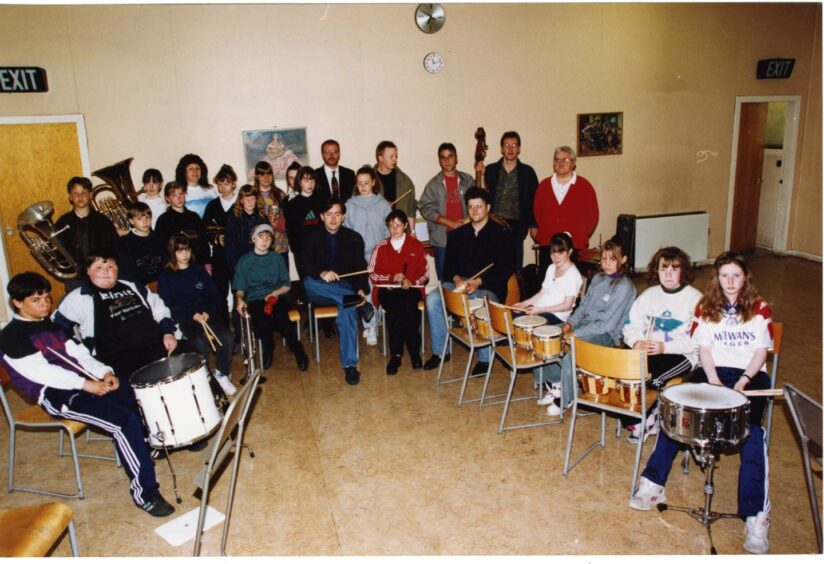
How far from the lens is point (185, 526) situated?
10.3 feet

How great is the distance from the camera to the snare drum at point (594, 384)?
10.8 ft

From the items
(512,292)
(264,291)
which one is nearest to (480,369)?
(512,292)

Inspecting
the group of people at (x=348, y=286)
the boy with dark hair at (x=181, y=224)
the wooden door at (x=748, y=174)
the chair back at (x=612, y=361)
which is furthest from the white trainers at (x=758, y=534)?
the wooden door at (x=748, y=174)

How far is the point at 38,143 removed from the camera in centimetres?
588

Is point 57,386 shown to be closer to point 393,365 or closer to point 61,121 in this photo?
point 393,365

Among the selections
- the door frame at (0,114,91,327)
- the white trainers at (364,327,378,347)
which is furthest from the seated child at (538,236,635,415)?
the door frame at (0,114,91,327)

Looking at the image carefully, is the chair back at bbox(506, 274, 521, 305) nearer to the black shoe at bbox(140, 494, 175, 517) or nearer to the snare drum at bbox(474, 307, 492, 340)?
the snare drum at bbox(474, 307, 492, 340)

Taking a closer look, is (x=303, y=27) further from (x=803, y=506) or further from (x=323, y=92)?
(x=803, y=506)

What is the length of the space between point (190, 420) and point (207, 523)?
1.80 feet

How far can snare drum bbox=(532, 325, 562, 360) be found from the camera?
145 inches

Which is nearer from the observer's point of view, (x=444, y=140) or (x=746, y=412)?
(x=746, y=412)

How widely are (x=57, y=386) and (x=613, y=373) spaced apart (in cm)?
283

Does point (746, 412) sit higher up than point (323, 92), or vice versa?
point (323, 92)

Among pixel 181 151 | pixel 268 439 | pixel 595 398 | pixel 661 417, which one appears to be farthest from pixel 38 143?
pixel 661 417
